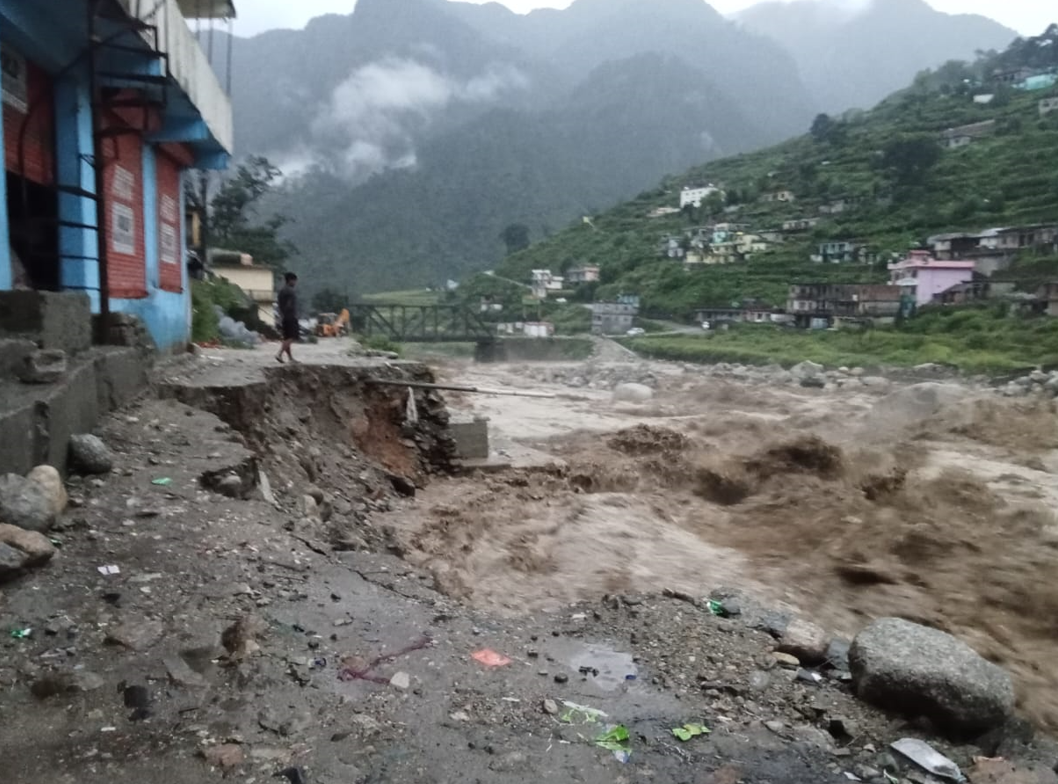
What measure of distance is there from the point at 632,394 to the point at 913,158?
2818cm

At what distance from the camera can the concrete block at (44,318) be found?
544cm

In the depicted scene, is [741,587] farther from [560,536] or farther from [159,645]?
[159,645]

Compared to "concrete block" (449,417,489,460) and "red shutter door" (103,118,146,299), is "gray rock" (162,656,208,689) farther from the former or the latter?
"concrete block" (449,417,489,460)

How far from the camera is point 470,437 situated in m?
11.6

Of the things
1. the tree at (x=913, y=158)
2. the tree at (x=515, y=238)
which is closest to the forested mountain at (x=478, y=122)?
the tree at (x=515, y=238)

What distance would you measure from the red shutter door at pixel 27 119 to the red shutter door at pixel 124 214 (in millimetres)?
729

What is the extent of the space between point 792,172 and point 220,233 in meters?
36.6

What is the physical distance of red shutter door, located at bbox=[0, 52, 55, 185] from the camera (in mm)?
7082

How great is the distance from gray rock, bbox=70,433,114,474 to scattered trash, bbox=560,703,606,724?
316cm

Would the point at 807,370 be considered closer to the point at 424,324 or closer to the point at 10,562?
the point at 424,324

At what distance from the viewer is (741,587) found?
8.08m

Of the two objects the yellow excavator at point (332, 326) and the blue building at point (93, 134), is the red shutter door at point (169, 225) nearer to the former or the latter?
the blue building at point (93, 134)

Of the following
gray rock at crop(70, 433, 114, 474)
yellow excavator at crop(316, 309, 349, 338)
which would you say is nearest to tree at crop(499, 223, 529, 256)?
yellow excavator at crop(316, 309, 349, 338)

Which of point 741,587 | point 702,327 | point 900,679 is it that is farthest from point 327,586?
point 702,327
